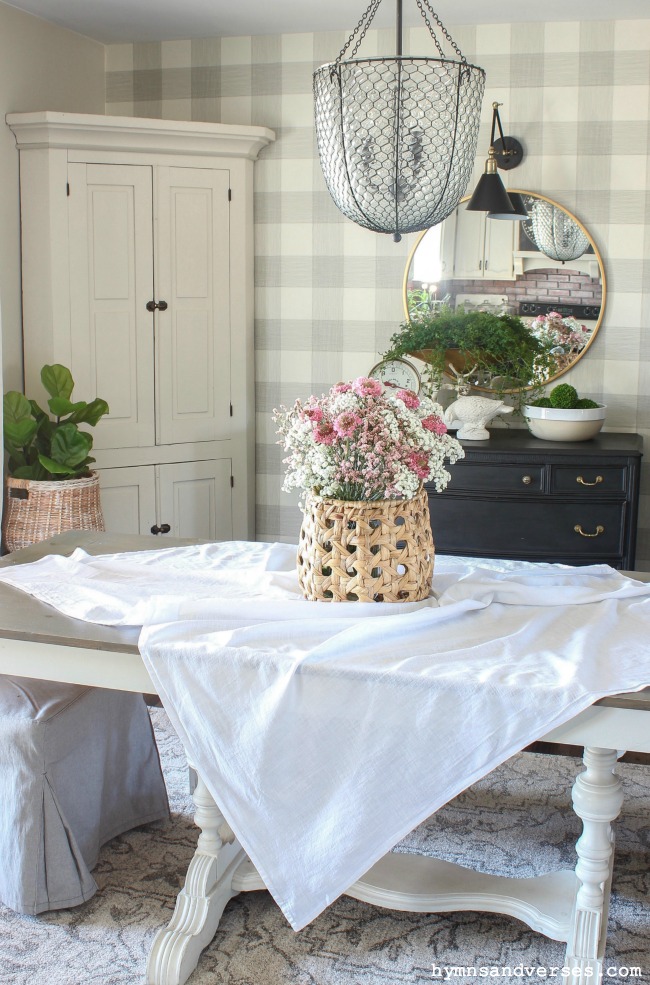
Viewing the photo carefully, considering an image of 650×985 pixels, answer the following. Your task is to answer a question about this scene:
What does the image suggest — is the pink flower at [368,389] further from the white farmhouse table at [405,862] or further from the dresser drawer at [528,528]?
the dresser drawer at [528,528]

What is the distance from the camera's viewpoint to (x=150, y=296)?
4496 mm

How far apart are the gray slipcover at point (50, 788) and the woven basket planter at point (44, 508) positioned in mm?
1671

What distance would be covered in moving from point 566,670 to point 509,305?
2.90 m

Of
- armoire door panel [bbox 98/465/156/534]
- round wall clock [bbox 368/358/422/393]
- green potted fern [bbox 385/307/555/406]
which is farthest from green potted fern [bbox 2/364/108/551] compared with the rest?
green potted fern [bbox 385/307/555/406]

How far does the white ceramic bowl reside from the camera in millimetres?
4117

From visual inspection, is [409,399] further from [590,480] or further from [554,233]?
[554,233]

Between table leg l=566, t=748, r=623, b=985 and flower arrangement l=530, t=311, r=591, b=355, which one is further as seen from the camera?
flower arrangement l=530, t=311, r=591, b=355

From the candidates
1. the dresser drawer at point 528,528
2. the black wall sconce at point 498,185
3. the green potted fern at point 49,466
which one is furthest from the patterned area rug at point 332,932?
the black wall sconce at point 498,185

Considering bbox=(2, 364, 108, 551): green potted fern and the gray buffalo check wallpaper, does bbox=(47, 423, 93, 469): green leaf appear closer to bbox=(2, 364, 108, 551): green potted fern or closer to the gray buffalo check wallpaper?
bbox=(2, 364, 108, 551): green potted fern

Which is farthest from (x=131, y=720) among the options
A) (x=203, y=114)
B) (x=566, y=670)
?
(x=203, y=114)

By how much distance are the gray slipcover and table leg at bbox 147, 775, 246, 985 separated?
0.30 meters

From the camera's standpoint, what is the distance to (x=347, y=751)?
6.13 feet

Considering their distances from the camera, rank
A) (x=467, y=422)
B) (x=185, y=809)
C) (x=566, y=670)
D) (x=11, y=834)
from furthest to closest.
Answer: (x=467, y=422), (x=185, y=809), (x=11, y=834), (x=566, y=670)

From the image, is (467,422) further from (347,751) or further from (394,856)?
(347,751)
